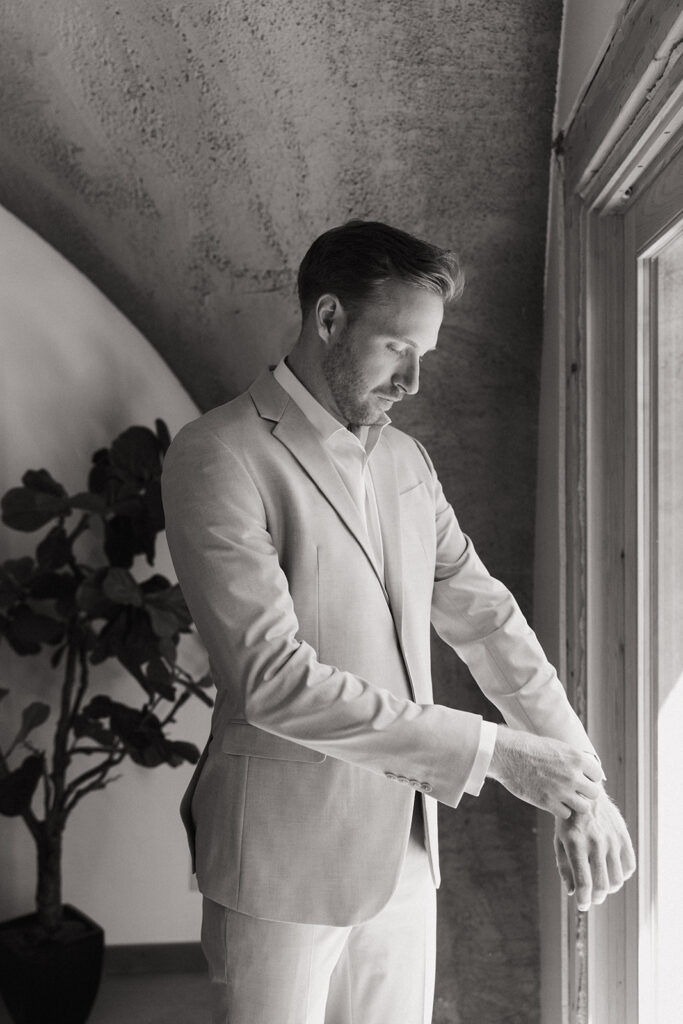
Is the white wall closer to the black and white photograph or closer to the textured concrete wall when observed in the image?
the black and white photograph

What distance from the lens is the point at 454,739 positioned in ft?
4.30

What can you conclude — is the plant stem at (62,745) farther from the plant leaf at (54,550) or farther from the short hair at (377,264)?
the short hair at (377,264)

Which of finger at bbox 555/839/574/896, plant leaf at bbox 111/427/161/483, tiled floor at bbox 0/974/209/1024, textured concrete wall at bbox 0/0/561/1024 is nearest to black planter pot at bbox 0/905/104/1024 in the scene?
tiled floor at bbox 0/974/209/1024

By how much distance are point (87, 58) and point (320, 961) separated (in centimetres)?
202

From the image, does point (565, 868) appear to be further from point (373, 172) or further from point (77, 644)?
point (77, 644)

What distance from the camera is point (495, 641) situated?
5.51ft

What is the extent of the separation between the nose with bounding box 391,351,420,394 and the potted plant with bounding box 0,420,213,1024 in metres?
1.33

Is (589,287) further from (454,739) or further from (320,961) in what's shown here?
(320,961)

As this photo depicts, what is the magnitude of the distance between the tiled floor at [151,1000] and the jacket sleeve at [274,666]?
6.53ft

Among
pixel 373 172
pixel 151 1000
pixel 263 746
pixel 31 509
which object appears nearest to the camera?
pixel 263 746

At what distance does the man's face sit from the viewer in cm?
152

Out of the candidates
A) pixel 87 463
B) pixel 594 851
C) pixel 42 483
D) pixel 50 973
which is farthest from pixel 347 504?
pixel 50 973

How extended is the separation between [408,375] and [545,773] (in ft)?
2.06

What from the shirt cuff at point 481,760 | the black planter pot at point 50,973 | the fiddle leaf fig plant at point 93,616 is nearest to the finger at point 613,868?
the shirt cuff at point 481,760
